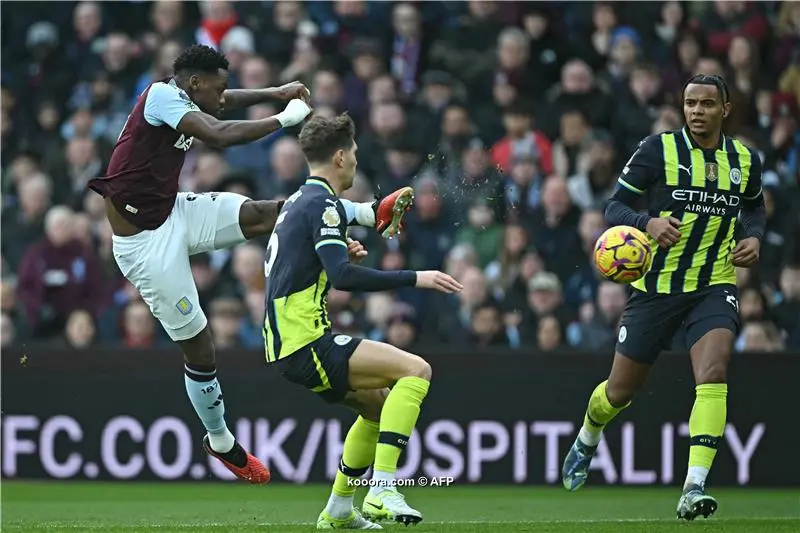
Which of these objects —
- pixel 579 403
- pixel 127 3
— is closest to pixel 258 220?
pixel 579 403

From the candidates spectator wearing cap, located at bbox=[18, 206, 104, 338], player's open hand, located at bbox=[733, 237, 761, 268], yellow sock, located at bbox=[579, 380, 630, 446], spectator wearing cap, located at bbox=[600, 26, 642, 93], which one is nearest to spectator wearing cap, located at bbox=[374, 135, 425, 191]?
spectator wearing cap, located at bbox=[600, 26, 642, 93]

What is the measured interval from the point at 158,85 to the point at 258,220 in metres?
0.97

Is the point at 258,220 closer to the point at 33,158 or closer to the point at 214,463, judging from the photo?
the point at 214,463

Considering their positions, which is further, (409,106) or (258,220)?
(409,106)

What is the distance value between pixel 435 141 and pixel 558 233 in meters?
1.37

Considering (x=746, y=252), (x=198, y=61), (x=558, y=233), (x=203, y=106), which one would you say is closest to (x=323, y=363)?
(x=203, y=106)

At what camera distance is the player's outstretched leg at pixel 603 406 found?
888 centimetres

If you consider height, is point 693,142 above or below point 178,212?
above

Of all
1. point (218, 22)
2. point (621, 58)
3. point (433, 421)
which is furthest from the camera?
point (218, 22)

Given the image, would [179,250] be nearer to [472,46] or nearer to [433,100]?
[433,100]

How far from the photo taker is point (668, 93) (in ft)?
42.8

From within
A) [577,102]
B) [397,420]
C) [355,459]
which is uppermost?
[577,102]

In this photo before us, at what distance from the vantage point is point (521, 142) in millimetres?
12602

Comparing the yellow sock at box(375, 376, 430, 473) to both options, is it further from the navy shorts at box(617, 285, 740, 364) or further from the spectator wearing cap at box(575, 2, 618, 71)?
the spectator wearing cap at box(575, 2, 618, 71)
